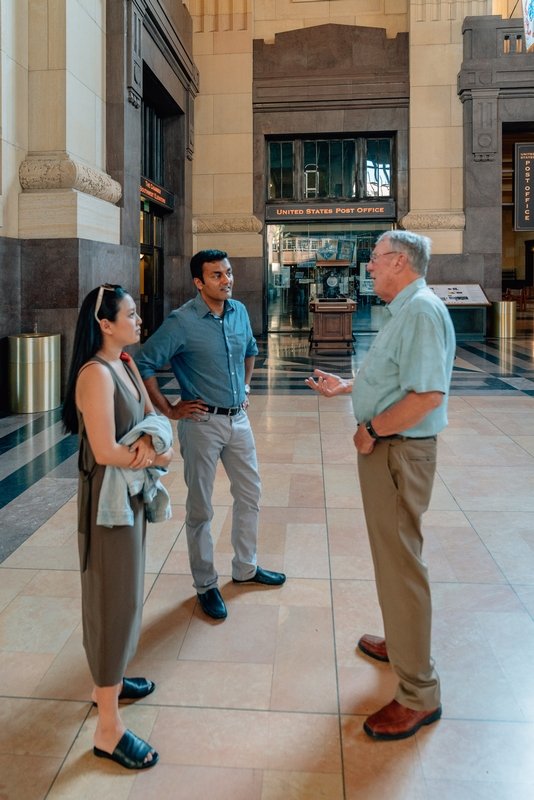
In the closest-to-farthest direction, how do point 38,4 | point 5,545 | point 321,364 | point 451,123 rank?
point 5,545 → point 38,4 → point 321,364 → point 451,123

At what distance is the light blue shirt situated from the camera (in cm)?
239

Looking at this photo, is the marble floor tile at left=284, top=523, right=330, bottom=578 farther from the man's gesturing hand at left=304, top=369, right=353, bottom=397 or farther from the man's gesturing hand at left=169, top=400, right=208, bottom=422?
the man's gesturing hand at left=304, top=369, right=353, bottom=397

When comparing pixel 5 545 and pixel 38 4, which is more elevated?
pixel 38 4

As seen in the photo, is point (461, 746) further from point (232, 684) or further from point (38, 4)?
point (38, 4)

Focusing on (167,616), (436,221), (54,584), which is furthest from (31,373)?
(436,221)

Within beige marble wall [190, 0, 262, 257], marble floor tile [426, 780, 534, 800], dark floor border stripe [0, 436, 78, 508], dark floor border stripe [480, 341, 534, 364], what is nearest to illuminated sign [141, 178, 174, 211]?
beige marble wall [190, 0, 262, 257]

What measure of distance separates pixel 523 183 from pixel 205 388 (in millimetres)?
16374

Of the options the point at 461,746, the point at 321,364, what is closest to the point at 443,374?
the point at 461,746

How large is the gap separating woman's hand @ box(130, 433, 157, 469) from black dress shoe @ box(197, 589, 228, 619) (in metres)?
1.31

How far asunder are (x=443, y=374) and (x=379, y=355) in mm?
248

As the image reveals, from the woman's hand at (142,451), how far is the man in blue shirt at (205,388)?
100 centimetres

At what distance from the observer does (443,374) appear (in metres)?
2.41

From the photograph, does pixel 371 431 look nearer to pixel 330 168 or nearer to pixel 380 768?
pixel 380 768

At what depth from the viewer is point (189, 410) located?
11.1 ft
